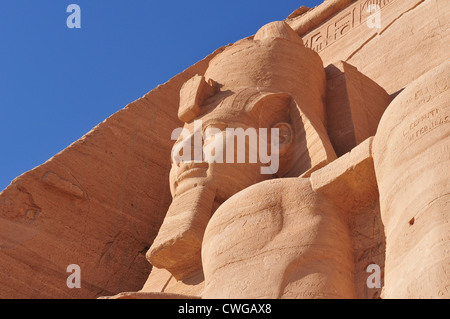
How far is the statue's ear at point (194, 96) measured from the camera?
665 centimetres

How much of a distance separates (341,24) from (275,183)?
4.66 m

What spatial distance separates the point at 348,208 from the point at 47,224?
3.40 metres

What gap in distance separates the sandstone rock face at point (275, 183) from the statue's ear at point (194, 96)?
13mm

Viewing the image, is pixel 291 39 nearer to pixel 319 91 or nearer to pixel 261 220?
pixel 319 91

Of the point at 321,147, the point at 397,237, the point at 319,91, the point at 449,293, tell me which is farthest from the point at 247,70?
the point at 449,293

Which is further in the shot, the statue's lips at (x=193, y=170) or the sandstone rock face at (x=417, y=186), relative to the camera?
the statue's lips at (x=193, y=170)

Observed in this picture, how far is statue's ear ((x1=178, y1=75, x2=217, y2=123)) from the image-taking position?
6648 mm

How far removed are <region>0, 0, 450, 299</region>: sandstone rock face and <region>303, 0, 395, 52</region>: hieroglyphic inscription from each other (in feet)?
0.08

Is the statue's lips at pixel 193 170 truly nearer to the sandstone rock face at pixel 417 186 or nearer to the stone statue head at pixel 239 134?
the stone statue head at pixel 239 134
